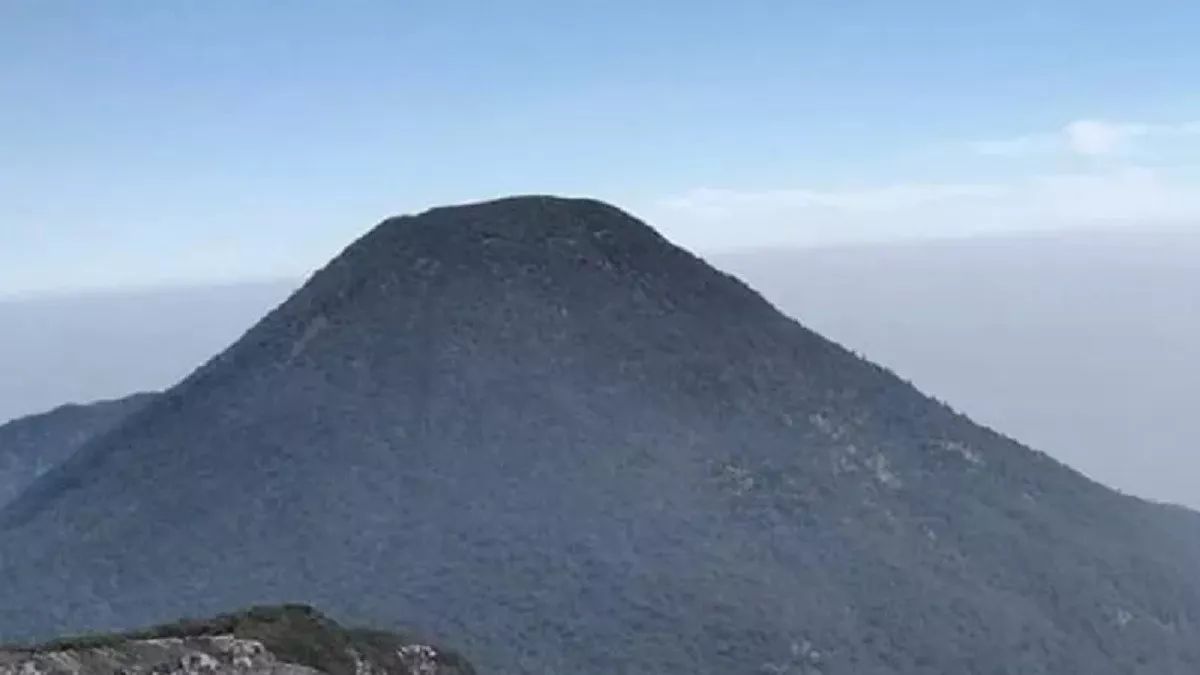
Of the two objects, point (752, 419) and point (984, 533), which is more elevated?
point (752, 419)

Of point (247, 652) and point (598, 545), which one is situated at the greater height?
point (247, 652)

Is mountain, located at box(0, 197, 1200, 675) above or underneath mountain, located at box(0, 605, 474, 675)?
underneath

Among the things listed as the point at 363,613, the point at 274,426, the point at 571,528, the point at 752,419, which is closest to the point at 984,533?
the point at 752,419

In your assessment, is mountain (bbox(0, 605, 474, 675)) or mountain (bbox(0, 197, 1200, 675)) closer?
mountain (bbox(0, 605, 474, 675))

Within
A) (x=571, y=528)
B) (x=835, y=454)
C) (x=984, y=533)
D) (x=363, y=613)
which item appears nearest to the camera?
(x=363, y=613)

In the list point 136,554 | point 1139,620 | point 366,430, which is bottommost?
point 1139,620

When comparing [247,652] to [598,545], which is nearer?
[247,652]

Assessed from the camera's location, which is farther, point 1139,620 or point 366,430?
point 366,430

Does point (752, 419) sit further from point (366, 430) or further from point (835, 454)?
point (366, 430)
